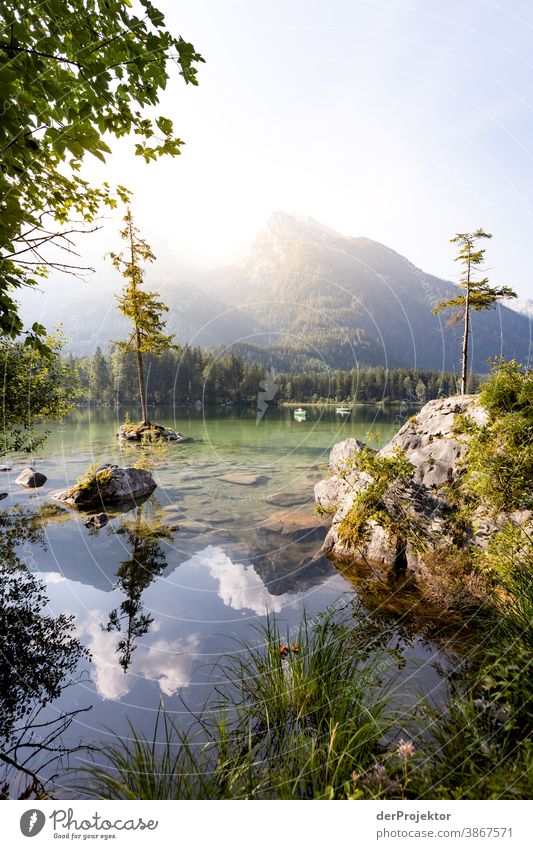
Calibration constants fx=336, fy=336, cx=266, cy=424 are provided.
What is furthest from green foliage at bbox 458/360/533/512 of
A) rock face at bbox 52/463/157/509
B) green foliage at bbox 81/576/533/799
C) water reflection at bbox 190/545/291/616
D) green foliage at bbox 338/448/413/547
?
rock face at bbox 52/463/157/509

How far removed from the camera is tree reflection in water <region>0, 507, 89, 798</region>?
291 centimetres

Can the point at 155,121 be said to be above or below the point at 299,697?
above

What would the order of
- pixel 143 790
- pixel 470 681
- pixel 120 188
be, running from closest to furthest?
pixel 143 790 → pixel 470 681 → pixel 120 188

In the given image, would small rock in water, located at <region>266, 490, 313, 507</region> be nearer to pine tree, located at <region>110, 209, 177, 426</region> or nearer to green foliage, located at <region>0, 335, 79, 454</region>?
green foliage, located at <region>0, 335, 79, 454</region>

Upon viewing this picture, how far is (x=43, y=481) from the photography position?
44.8 ft

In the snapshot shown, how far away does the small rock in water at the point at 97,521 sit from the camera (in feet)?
31.5

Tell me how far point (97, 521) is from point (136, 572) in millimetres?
3478

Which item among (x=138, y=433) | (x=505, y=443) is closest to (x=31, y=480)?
(x=138, y=433)

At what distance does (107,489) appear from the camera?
11797 millimetres

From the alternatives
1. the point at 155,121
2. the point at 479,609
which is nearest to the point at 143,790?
the point at 479,609

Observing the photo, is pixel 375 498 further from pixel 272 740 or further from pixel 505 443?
pixel 272 740
